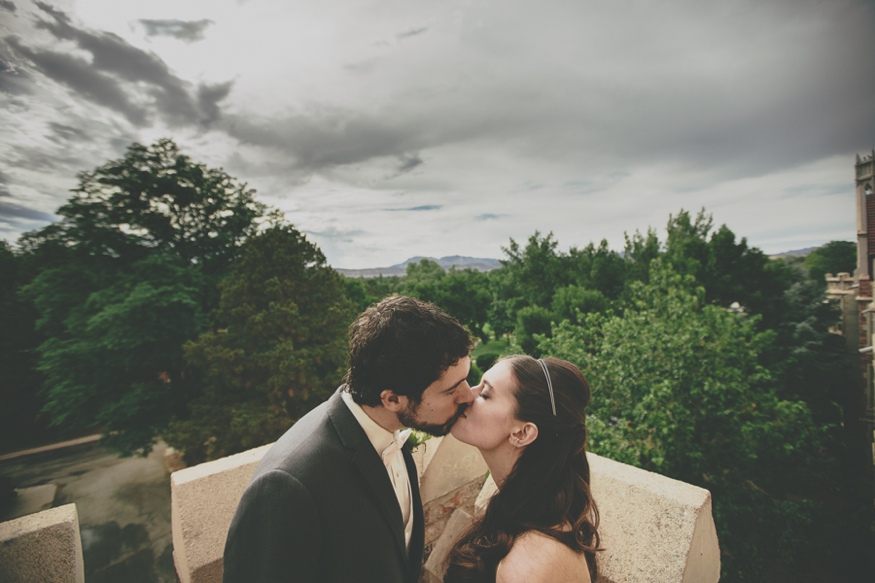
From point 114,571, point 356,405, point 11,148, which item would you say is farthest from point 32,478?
point 356,405

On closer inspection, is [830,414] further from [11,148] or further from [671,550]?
[11,148]

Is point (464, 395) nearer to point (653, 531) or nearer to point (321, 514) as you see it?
point (321, 514)

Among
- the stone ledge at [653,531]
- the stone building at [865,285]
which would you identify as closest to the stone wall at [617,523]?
the stone ledge at [653,531]

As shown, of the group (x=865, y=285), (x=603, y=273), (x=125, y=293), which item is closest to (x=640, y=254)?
(x=603, y=273)

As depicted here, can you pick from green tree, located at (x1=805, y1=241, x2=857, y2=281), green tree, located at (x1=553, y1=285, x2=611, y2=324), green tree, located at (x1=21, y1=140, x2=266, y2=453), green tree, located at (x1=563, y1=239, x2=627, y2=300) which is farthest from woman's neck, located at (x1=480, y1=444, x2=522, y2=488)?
green tree, located at (x1=805, y1=241, x2=857, y2=281)

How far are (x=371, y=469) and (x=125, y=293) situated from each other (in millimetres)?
16178

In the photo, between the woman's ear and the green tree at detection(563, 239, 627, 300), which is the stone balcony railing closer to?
the woman's ear

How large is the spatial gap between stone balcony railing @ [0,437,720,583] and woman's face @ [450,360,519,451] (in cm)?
45

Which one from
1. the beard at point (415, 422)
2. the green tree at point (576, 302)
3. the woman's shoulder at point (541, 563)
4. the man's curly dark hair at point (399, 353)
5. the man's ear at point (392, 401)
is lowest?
the green tree at point (576, 302)

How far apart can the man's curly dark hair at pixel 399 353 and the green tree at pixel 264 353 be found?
12023mm

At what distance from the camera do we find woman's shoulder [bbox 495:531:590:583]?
1740mm

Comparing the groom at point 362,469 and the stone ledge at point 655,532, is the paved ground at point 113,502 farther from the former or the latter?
the stone ledge at point 655,532

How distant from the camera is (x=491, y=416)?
2354 millimetres

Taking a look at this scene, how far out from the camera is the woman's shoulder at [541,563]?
1740mm
